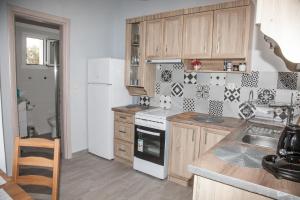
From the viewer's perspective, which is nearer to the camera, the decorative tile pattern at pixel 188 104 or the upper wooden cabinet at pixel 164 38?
the upper wooden cabinet at pixel 164 38

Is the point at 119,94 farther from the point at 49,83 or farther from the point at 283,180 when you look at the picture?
the point at 283,180

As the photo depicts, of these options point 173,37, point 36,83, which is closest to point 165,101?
point 173,37

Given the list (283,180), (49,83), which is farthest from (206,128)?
(49,83)

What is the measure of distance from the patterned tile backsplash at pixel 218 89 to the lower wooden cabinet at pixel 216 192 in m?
1.74

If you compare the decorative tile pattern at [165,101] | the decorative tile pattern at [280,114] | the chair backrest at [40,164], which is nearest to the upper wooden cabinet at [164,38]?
the decorative tile pattern at [165,101]

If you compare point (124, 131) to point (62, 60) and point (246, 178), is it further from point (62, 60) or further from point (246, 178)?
point (246, 178)

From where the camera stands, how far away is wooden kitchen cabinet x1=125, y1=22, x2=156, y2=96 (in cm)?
328

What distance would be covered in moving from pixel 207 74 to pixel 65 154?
2.52 metres

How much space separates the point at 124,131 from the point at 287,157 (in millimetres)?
2373

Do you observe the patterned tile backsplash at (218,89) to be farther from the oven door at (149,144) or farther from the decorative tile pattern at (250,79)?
the oven door at (149,144)

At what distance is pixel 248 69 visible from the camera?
8.41 feet

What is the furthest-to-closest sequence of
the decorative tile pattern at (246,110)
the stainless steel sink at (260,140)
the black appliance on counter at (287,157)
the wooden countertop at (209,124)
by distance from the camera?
1. the decorative tile pattern at (246,110)
2. the wooden countertop at (209,124)
3. the stainless steel sink at (260,140)
4. the black appliance on counter at (287,157)

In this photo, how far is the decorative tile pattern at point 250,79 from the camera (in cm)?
262

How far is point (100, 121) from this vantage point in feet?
11.1
